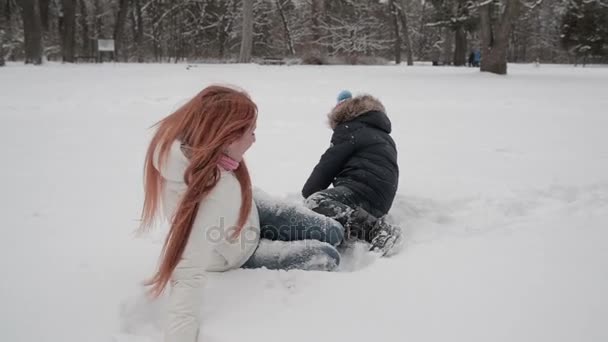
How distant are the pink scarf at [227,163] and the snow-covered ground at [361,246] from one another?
63 cm

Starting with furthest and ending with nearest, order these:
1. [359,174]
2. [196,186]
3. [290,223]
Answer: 1. [359,174]
2. [290,223]
3. [196,186]

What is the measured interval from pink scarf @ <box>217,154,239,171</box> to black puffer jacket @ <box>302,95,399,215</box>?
1.27 metres

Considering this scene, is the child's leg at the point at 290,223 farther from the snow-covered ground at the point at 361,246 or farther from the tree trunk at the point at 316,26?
the tree trunk at the point at 316,26

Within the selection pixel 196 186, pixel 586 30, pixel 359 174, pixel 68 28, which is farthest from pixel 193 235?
pixel 586 30

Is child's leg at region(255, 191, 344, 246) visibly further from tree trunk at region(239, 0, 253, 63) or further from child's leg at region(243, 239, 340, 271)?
tree trunk at region(239, 0, 253, 63)

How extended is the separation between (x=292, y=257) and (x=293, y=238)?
0.74 ft

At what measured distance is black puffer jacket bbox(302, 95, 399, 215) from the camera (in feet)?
9.95

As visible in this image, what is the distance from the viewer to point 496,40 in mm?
14445

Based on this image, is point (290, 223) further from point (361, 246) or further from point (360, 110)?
point (360, 110)

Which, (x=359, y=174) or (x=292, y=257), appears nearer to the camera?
(x=292, y=257)

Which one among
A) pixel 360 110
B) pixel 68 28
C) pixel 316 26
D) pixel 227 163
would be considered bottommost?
pixel 227 163

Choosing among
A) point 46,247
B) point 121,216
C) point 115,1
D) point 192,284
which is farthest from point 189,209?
point 115,1

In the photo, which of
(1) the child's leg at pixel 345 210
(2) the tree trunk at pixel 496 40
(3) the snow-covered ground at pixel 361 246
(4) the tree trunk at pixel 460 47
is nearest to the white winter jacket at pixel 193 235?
(3) the snow-covered ground at pixel 361 246

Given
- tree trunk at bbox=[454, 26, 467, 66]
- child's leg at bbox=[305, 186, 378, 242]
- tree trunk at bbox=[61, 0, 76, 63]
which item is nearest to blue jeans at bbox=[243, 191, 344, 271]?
child's leg at bbox=[305, 186, 378, 242]
